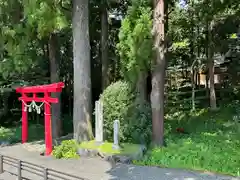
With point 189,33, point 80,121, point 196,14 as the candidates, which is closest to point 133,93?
point 80,121

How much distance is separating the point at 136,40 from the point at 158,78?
5.10 ft

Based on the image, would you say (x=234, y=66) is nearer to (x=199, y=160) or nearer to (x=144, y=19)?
(x=144, y=19)

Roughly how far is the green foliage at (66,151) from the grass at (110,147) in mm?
351

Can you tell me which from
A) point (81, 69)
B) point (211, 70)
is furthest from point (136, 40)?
point (211, 70)

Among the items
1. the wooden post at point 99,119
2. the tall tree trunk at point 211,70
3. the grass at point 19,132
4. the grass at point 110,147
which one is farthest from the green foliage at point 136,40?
the grass at point 19,132

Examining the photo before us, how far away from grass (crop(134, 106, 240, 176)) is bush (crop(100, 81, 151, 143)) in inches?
40.3

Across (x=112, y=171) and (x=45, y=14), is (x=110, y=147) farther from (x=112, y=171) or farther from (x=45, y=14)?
(x=45, y=14)

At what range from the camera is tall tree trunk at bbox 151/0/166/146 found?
1150 centimetres

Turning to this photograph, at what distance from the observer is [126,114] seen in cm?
1250

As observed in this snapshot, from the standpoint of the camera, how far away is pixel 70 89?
2295 cm

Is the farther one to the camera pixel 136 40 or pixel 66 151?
pixel 66 151

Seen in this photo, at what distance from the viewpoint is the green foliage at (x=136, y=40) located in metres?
11.6

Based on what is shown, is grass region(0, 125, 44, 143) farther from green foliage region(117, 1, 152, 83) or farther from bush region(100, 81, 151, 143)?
green foliage region(117, 1, 152, 83)

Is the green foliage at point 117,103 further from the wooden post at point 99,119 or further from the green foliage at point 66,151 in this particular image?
the green foliage at point 66,151
